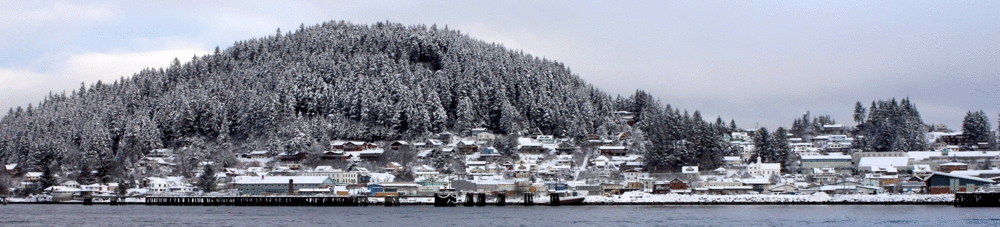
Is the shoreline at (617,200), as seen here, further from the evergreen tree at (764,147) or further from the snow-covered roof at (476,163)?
the evergreen tree at (764,147)

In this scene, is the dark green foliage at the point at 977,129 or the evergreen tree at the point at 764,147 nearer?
the evergreen tree at the point at 764,147

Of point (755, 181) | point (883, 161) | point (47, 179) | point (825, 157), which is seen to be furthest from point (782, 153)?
point (47, 179)

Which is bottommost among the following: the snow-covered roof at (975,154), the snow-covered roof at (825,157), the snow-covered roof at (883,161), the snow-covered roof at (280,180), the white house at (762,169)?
the snow-covered roof at (280,180)

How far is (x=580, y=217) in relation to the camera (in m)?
72.7

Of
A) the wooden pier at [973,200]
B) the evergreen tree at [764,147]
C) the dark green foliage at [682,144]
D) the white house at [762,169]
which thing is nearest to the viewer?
the wooden pier at [973,200]

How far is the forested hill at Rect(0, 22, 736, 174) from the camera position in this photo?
5271 inches

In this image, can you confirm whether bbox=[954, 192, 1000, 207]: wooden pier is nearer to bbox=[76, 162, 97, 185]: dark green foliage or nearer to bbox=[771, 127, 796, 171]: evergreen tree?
bbox=[771, 127, 796, 171]: evergreen tree

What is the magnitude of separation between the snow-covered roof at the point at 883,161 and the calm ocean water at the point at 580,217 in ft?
126

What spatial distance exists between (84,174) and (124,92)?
4202cm

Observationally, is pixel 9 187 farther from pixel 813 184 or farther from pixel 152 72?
pixel 813 184

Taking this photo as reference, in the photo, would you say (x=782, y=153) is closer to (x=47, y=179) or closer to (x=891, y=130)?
(x=891, y=130)

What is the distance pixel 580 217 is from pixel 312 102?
78513 mm

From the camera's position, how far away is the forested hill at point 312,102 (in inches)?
5271

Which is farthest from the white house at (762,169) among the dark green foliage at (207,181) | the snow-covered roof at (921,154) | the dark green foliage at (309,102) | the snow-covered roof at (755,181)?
the dark green foliage at (207,181)
